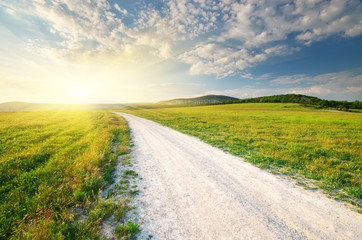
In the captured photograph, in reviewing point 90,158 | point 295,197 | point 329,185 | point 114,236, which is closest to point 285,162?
point 329,185

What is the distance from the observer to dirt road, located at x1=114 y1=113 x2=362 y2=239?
346 cm

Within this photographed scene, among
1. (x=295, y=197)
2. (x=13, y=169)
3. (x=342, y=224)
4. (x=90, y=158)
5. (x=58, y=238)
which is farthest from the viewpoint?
(x=90, y=158)

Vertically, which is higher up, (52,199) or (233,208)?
(52,199)

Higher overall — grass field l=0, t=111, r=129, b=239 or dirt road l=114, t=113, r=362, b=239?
grass field l=0, t=111, r=129, b=239

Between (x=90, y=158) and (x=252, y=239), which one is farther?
(x=90, y=158)

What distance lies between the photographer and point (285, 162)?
7941 mm

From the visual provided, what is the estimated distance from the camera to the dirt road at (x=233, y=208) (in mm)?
3459

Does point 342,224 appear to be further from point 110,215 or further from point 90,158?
point 90,158

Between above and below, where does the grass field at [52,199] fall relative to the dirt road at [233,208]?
above

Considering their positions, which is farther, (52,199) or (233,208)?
(52,199)

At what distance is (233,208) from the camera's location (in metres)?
4.25

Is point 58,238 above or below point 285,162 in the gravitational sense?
above

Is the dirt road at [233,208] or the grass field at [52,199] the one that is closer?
the grass field at [52,199]

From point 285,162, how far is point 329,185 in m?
2.39
